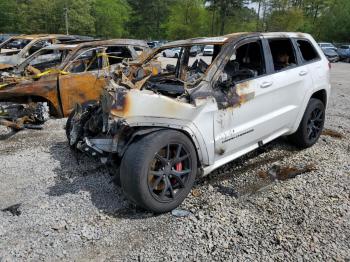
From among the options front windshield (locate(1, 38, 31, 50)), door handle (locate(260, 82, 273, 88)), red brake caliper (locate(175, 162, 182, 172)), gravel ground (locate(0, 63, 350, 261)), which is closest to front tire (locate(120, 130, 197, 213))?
red brake caliper (locate(175, 162, 182, 172))

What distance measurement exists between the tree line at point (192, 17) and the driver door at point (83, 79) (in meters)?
47.5

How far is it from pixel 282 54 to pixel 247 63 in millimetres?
586

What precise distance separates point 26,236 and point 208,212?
5.85 ft

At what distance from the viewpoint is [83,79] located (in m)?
7.45

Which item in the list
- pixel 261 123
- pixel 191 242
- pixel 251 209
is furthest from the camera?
pixel 261 123

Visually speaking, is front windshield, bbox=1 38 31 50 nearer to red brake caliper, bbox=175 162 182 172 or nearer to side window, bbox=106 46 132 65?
side window, bbox=106 46 132 65

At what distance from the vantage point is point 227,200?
13.7 ft

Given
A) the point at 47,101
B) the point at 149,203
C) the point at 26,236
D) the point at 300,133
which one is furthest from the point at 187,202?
the point at 47,101

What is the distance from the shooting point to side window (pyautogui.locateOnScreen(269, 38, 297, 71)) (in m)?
5.02

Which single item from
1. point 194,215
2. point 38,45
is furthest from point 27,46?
point 194,215

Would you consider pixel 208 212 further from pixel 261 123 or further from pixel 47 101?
pixel 47 101

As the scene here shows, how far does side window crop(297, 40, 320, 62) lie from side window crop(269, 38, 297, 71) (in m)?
0.24

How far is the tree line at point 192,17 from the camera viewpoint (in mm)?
54906

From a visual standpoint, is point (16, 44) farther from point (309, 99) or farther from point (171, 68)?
point (309, 99)
